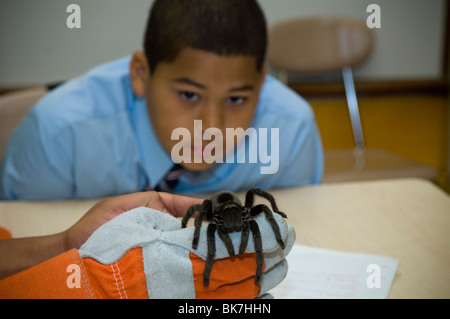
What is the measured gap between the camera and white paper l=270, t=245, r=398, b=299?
42 cm

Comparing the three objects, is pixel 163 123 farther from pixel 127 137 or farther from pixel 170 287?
pixel 170 287

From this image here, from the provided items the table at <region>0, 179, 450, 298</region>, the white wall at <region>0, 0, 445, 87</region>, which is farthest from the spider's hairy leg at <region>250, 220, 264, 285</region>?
the white wall at <region>0, 0, 445, 87</region>

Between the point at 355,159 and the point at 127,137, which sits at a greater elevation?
the point at 127,137

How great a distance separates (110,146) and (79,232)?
0.28 m

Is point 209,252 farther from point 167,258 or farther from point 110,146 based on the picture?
point 110,146

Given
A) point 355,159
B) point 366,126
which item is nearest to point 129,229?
point 366,126

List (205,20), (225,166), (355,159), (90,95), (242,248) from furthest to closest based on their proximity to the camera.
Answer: (355,159) → (90,95) → (225,166) → (205,20) → (242,248)

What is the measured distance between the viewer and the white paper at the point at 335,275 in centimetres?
42

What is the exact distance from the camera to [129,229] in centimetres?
32

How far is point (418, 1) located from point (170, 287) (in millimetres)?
379

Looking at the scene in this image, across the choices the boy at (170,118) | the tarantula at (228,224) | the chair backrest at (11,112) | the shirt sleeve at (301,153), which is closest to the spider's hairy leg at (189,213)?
the tarantula at (228,224)

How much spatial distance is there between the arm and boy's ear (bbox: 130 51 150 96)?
0.22 metres

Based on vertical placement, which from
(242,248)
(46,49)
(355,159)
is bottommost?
(355,159)

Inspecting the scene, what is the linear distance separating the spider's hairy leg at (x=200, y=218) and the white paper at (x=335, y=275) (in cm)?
12
